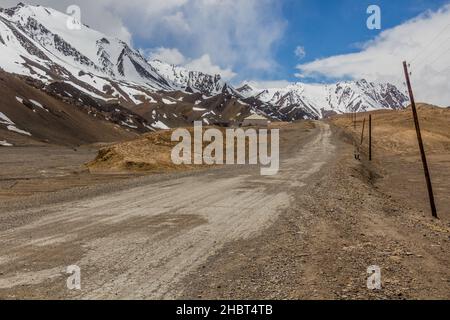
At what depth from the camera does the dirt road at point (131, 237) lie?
9211mm

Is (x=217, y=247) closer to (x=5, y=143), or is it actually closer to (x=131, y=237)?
(x=131, y=237)

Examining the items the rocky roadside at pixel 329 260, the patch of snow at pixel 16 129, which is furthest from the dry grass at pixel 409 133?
the patch of snow at pixel 16 129

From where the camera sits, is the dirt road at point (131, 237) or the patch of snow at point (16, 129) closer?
the dirt road at point (131, 237)

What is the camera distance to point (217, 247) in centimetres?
1228

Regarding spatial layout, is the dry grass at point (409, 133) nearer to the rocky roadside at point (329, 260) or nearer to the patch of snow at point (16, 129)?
the rocky roadside at point (329, 260)

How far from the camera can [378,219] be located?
17.2 meters

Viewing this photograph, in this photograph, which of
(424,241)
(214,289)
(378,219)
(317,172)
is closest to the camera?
(214,289)

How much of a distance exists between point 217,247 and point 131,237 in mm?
2564

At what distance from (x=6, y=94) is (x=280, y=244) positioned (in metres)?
159

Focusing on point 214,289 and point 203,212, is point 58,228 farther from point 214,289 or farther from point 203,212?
point 214,289

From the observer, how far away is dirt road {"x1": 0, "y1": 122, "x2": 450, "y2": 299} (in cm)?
916

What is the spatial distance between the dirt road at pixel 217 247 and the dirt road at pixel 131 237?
4 cm
